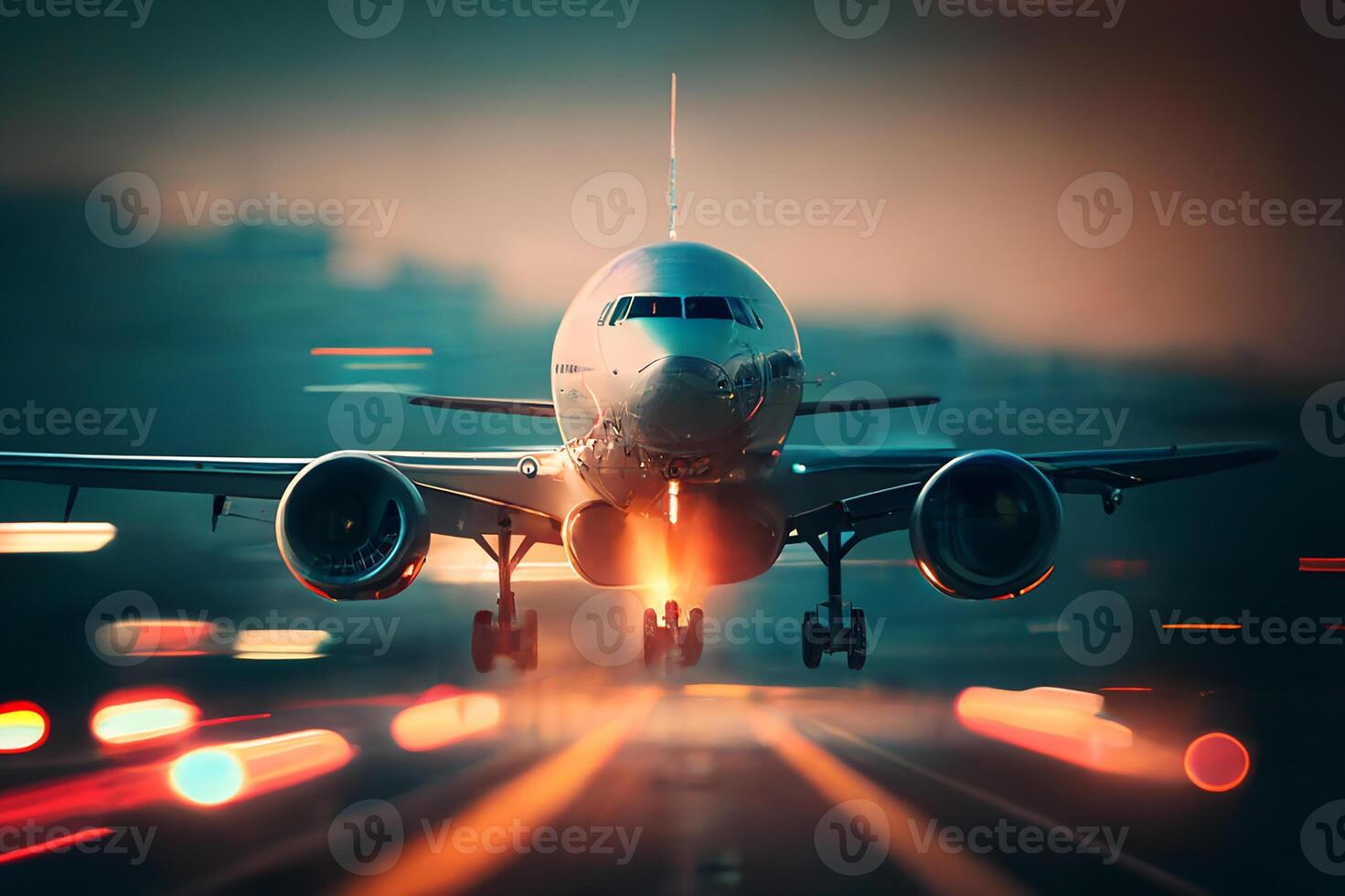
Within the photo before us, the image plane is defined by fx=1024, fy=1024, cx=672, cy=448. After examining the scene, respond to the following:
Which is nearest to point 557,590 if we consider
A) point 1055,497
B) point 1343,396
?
point 1055,497

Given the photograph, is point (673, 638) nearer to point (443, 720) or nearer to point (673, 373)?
point (443, 720)

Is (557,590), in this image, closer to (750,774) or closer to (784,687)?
(784,687)

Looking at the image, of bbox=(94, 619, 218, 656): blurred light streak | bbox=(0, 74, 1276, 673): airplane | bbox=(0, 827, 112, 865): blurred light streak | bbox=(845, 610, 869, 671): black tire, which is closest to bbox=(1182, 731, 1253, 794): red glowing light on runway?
bbox=(0, 74, 1276, 673): airplane

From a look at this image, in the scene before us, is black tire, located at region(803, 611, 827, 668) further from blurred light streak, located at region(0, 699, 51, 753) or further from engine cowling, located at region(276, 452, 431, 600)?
blurred light streak, located at region(0, 699, 51, 753)

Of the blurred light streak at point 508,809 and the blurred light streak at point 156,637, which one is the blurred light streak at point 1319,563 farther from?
the blurred light streak at point 156,637

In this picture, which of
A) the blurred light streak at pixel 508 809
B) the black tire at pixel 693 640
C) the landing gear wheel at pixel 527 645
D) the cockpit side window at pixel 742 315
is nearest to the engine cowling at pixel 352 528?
the blurred light streak at pixel 508 809

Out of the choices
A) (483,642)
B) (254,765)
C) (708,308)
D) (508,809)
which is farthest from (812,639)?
(254,765)

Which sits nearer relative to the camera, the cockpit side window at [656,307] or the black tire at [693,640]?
the cockpit side window at [656,307]
